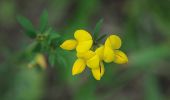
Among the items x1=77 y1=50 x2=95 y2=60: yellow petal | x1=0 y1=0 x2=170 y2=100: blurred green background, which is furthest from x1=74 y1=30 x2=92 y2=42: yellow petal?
x1=0 y1=0 x2=170 y2=100: blurred green background

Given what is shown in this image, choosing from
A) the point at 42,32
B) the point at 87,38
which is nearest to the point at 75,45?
the point at 87,38

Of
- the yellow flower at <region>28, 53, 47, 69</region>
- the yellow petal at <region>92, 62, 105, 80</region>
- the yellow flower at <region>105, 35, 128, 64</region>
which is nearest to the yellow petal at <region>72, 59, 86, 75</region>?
the yellow petal at <region>92, 62, 105, 80</region>

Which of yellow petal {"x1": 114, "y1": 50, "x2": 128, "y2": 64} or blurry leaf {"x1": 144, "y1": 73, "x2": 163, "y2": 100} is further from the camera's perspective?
blurry leaf {"x1": 144, "y1": 73, "x2": 163, "y2": 100}

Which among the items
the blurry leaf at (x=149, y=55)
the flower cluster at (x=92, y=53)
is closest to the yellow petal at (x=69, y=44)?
the flower cluster at (x=92, y=53)

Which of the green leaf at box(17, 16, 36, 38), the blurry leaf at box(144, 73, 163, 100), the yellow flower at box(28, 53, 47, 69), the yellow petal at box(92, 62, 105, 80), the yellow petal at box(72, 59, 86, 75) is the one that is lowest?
the blurry leaf at box(144, 73, 163, 100)

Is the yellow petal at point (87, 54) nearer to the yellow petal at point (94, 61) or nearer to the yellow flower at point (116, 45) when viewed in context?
the yellow petal at point (94, 61)

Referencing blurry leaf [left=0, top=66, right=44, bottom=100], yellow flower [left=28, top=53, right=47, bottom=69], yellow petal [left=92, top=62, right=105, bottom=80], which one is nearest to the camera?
yellow petal [left=92, top=62, right=105, bottom=80]

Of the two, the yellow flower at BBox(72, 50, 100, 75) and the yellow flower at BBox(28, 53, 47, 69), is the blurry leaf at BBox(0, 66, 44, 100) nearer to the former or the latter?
the yellow flower at BBox(28, 53, 47, 69)

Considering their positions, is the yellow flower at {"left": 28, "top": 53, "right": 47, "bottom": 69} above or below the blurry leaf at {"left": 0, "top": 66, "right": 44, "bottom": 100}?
above

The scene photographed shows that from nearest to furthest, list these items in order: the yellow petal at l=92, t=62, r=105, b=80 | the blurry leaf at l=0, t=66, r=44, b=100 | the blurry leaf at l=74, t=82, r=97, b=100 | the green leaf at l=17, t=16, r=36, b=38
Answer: the yellow petal at l=92, t=62, r=105, b=80 < the green leaf at l=17, t=16, r=36, b=38 < the blurry leaf at l=74, t=82, r=97, b=100 < the blurry leaf at l=0, t=66, r=44, b=100

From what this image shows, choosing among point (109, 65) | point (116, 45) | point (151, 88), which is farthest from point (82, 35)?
point (151, 88)
